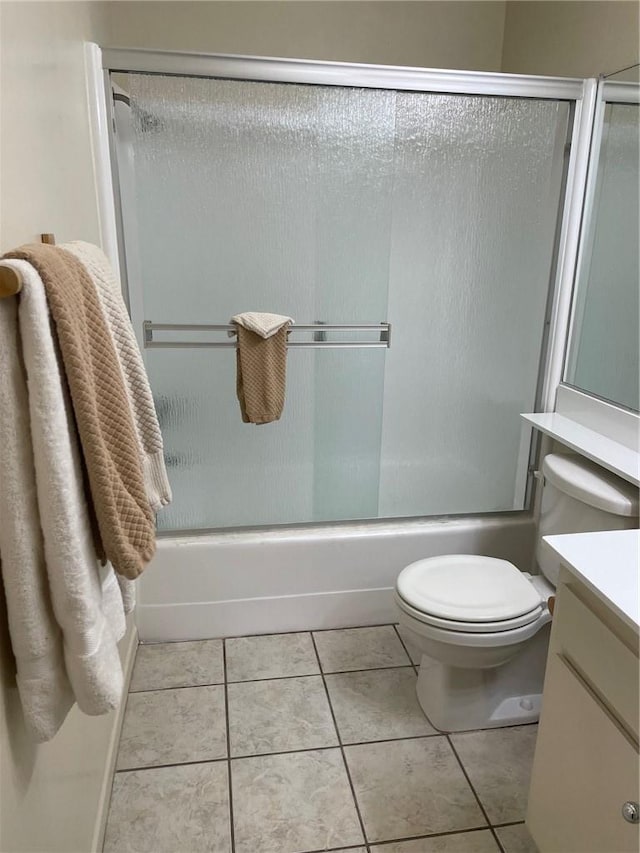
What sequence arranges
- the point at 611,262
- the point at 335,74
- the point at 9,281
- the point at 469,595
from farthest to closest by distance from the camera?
the point at 611,262 < the point at 335,74 < the point at 469,595 < the point at 9,281

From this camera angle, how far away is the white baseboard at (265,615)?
6.97ft

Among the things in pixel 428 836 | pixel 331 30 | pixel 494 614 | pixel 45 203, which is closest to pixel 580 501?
pixel 494 614

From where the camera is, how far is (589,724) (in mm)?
1106

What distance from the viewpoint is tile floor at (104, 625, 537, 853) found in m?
1.47

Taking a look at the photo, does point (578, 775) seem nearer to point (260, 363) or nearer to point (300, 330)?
point (260, 363)

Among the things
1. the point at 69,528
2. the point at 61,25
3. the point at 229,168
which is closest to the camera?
the point at 69,528

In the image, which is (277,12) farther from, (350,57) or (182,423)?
(182,423)

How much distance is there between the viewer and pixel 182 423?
2.06 meters

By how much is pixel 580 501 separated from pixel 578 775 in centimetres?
71

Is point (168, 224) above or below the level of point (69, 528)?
above

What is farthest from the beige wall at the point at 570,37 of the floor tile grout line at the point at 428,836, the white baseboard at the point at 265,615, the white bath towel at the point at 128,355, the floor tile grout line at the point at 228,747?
the floor tile grout line at the point at 228,747

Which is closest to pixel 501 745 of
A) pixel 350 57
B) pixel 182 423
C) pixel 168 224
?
pixel 182 423

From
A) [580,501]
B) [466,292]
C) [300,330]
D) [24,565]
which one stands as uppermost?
[466,292]

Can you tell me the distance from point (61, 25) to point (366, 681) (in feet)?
6.33
